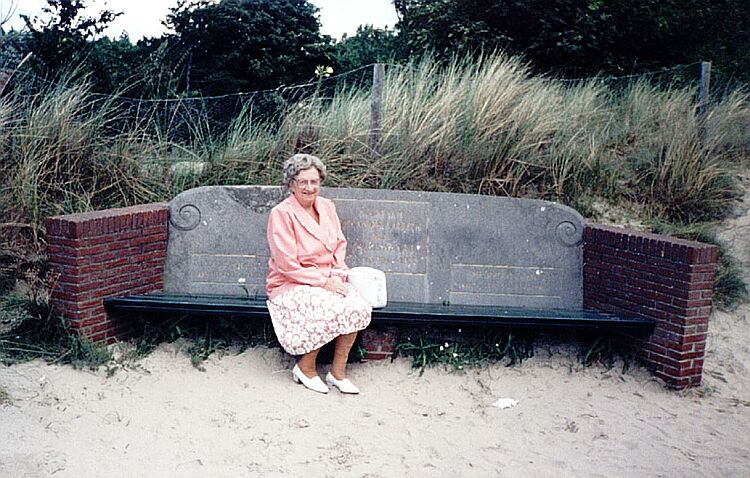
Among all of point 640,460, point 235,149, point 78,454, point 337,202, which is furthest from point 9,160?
point 640,460

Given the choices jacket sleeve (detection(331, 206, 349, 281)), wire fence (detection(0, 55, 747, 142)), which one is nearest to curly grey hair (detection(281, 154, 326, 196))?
jacket sleeve (detection(331, 206, 349, 281))

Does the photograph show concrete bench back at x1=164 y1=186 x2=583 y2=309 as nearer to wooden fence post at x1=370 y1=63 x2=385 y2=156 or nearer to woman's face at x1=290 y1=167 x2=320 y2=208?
woman's face at x1=290 y1=167 x2=320 y2=208

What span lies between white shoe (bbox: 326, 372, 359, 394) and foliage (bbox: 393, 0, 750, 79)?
8.39 meters

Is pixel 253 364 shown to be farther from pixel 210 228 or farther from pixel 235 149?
pixel 235 149

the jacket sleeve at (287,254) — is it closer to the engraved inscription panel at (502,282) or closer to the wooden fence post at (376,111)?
the engraved inscription panel at (502,282)

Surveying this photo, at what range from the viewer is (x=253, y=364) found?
532cm

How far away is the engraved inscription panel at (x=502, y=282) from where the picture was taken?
591cm

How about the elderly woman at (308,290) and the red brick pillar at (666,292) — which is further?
the red brick pillar at (666,292)

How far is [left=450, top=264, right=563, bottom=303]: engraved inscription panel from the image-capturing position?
19.4ft

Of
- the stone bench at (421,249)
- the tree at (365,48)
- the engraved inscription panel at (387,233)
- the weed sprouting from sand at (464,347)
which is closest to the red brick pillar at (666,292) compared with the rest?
the stone bench at (421,249)

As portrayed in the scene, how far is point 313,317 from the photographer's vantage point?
189 inches

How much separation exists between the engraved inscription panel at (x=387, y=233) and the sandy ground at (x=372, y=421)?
0.87 metres

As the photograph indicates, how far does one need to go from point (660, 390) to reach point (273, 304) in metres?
2.73

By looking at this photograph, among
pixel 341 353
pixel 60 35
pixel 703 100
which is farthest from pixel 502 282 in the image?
pixel 60 35
